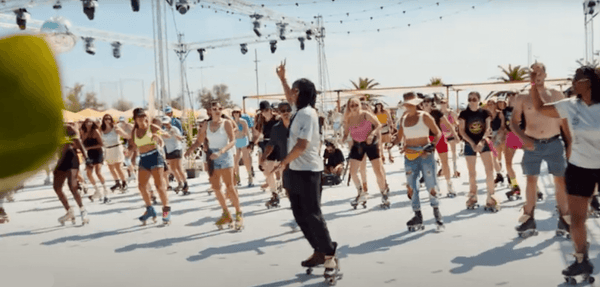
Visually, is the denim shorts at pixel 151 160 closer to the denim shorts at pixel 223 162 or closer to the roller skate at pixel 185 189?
the denim shorts at pixel 223 162

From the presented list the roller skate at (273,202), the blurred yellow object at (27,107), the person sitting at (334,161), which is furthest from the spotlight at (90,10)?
the person sitting at (334,161)

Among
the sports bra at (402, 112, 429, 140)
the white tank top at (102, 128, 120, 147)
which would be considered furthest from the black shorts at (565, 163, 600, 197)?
the white tank top at (102, 128, 120, 147)

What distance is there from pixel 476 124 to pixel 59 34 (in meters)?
8.19

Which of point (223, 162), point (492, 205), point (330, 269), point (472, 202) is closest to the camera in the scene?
point (330, 269)

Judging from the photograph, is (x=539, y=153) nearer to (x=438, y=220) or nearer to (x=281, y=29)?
(x=438, y=220)

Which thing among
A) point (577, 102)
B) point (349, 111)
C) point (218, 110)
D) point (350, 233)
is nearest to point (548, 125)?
point (577, 102)

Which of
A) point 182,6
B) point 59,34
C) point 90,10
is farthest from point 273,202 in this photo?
point 182,6

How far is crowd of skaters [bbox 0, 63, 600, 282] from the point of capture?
14.6 feet

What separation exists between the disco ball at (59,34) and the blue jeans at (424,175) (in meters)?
6.67

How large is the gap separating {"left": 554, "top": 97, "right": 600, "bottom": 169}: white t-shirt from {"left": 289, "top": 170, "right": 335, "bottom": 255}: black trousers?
201cm

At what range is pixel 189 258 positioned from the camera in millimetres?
6098

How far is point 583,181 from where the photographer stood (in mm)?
4410

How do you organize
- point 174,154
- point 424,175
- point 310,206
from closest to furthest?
point 310,206, point 424,175, point 174,154

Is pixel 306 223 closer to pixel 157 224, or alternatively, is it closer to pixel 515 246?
pixel 515 246
